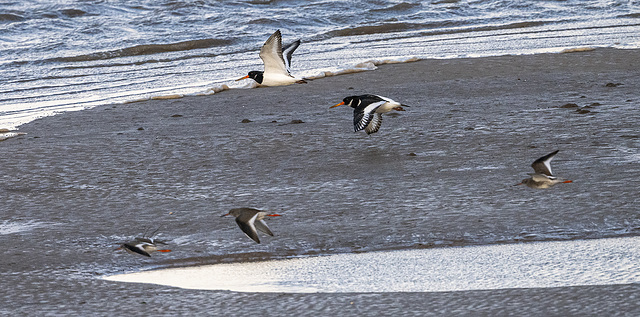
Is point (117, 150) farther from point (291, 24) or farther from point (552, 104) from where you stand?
point (291, 24)

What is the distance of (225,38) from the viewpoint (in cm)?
→ 2162

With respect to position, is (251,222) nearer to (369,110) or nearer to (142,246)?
(142,246)

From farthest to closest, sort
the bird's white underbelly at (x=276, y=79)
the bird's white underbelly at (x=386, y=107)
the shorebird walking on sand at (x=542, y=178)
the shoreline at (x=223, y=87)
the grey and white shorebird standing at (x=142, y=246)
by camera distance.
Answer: the bird's white underbelly at (x=276, y=79) → the shoreline at (x=223, y=87) → the bird's white underbelly at (x=386, y=107) → the shorebird walking on sand at (x=542, y=178) → the grey and white shorebird standing at (x=142, y=246)

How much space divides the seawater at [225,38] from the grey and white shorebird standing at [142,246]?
16.9 ft

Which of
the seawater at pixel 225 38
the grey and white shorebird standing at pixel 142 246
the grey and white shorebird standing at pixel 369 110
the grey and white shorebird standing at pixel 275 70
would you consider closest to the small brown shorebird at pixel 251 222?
the grey and white shorebird standing at pixel 142 246

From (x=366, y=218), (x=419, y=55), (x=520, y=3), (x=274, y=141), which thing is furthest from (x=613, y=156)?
(x=520, y=3)

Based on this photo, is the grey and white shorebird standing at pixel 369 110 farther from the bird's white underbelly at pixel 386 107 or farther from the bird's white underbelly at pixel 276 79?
the bird's white underbelly at pixel 276 79

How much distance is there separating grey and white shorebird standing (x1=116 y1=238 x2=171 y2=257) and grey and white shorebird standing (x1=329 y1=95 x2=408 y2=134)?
3018mm

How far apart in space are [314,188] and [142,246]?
1.70 meters

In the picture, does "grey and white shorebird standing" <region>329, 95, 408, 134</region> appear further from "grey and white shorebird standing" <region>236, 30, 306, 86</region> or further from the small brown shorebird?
the small brown shorebird

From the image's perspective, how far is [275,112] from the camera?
9477 mm

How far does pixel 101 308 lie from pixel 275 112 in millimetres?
5591

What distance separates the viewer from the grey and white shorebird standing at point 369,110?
763 cm

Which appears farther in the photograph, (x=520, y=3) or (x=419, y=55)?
(x=520, y=3)
